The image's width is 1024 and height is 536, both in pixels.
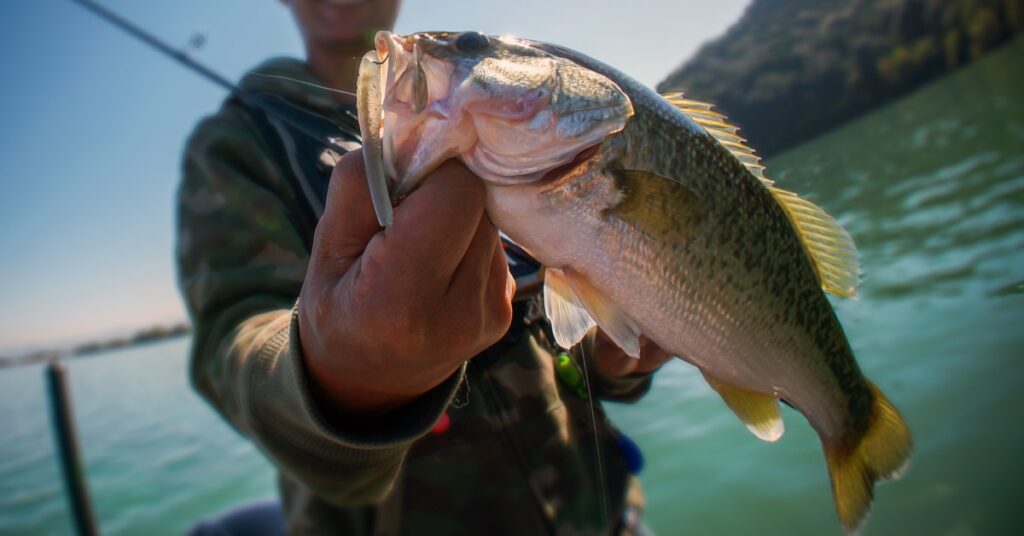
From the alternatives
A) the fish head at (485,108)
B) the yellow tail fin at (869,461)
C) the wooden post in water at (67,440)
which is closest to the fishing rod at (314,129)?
the fish head at (485,108)

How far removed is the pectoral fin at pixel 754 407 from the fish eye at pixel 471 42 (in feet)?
3.41

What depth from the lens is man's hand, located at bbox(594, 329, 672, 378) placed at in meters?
2.04

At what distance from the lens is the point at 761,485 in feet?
16.3

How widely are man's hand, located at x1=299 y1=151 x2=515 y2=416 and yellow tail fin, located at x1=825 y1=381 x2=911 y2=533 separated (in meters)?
1.17

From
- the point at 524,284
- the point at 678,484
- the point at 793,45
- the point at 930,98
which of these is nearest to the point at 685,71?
the point at 793,45

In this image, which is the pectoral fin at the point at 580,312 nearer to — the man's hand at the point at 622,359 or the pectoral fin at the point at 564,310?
the pectoral fin at the point at 564,310

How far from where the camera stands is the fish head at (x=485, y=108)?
1.11 metres

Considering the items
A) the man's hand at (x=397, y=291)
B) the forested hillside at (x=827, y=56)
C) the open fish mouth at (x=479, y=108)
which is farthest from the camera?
the forested hillside at (x=827, y=56)

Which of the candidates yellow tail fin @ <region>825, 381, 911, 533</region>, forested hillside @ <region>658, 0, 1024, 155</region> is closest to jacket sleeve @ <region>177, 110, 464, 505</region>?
yellow tail fin @ <region>825, 381, 911, 533</region>

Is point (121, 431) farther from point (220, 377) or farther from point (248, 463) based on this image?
point (220, 377)

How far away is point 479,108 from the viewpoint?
3.93ft

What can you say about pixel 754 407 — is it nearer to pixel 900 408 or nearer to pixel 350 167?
pixel 350 167

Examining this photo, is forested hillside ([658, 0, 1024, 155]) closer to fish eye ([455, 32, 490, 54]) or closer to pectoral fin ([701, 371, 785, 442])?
pectoral fin ([701, 371, 785, 442])

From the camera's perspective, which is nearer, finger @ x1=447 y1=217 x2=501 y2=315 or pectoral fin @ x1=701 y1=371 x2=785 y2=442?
finger @ x1=447 y1=217 x2=501 y2=315
